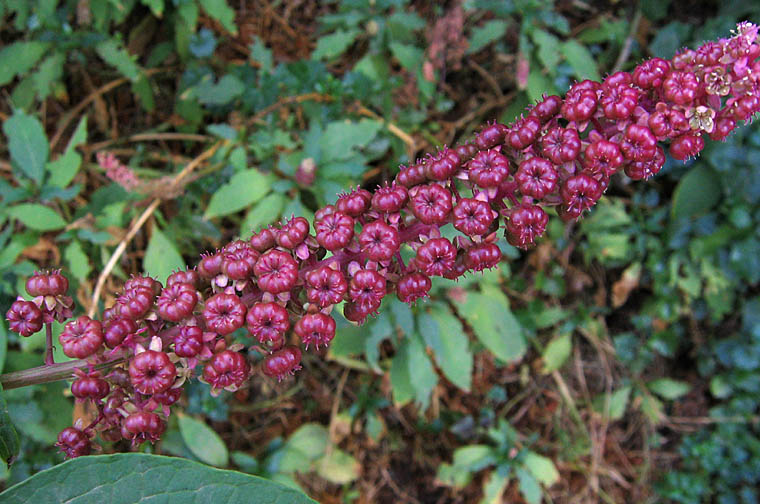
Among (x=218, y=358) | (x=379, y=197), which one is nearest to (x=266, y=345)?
(x=218, y=358)

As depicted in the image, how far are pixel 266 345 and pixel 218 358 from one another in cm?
17

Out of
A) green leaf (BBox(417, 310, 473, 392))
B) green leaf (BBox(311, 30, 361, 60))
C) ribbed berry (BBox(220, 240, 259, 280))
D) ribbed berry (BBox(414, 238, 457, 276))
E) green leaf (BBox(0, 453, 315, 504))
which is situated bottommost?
green leaf (BBox(417, 310, 473, 392))

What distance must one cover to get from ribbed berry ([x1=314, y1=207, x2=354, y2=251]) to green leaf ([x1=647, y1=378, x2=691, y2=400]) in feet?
14.2

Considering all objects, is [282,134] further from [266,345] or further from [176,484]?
[176,484]

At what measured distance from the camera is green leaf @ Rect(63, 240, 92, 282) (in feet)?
11.0

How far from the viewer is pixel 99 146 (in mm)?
4477

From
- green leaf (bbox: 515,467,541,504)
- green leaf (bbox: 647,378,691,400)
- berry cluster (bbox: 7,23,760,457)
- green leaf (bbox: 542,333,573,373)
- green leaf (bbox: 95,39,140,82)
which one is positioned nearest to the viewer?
berry cluster (bbox: 7,23,760,457)

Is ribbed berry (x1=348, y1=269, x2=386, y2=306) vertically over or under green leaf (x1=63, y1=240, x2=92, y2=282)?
under

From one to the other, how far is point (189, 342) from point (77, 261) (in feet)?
6.74

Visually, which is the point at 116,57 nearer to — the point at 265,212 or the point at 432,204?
the point at 265,212

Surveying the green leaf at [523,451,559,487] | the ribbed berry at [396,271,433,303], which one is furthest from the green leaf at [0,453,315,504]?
the green leaf at [523,451,559,487]

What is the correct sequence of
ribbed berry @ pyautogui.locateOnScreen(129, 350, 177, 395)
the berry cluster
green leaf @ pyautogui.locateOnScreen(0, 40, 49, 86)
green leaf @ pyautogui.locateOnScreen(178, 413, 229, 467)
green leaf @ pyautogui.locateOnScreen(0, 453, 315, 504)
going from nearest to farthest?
green leaf @ pyautogui.locateOnScreen(0, 453, 315, 504) → ribbed berry @ pyautogui.locateOnScreen(129, 350, 177, 395) → the berry cluster → green leaf @ pyautogui.locateOnScreen(178, 413, 229, 467) → green leaf @ pyautogui.locateOnScreen(0, 40, 49, 86)

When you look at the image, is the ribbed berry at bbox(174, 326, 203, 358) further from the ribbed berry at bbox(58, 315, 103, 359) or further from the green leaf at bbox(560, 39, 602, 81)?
the green leaf at bbox(560, 39, 602, 81)

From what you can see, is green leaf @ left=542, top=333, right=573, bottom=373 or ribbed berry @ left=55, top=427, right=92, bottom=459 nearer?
ribbed berry @ left=55, top=427, right=92, bottom=459
